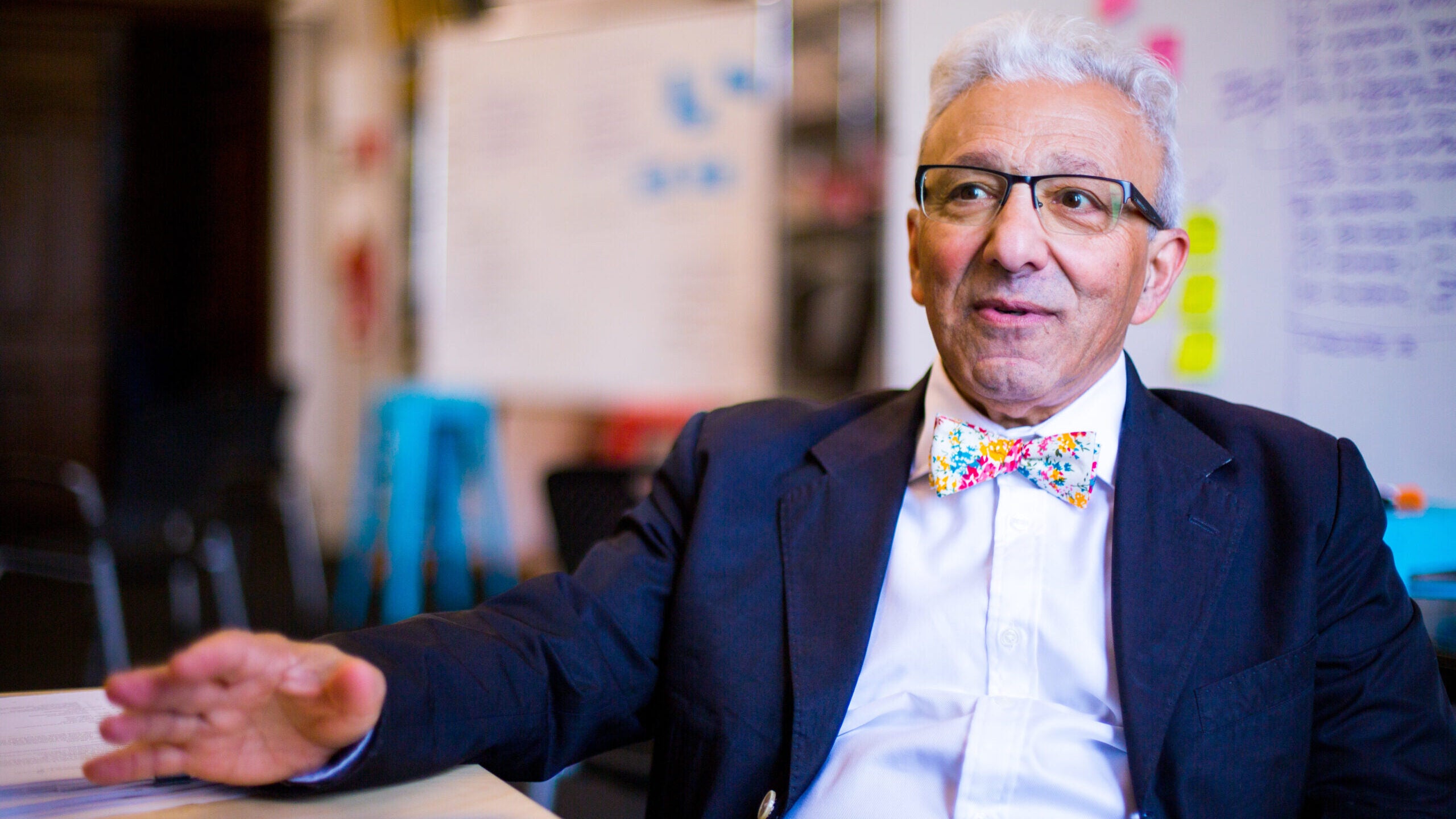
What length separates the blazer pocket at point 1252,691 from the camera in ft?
3.49

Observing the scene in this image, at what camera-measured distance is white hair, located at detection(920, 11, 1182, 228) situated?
1207 mm

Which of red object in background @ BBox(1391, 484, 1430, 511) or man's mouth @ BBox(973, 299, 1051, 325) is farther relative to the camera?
red object in background @ BBox(1391, 484, 1430, 511)

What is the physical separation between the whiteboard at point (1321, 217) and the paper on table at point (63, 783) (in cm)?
192

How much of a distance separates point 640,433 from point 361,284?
270cm

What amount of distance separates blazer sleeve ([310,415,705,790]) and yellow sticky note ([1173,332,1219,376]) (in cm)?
128

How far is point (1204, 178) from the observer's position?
2.16 meters

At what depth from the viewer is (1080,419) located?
1263 millimetres

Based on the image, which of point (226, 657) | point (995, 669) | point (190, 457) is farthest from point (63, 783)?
point (190, 457)

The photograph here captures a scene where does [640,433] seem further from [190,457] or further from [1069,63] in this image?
[1069,63]

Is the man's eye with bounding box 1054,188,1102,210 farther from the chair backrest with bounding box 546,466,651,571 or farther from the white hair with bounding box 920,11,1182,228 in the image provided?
the chair backrest with bounding box 546,466,651,571

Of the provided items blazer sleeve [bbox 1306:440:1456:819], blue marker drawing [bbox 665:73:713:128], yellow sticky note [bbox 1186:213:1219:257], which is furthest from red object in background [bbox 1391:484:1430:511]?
blue marker drawing [bbox 665:73:713:128]

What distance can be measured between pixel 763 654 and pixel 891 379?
5.15ft

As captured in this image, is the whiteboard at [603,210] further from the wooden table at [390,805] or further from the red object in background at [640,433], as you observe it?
the wooden table at [390,805]

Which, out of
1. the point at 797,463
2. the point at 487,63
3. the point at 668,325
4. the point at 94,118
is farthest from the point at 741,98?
the point at 94,118
